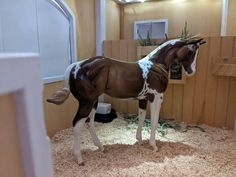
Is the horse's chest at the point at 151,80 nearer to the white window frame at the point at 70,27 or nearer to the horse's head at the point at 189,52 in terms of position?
the horse's head at the point at 189,52

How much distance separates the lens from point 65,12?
8.32 feet

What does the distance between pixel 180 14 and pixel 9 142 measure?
421 cm

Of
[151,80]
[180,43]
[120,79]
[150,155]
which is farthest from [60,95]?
[180,43]

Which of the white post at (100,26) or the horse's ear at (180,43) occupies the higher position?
the white post at (100,26)

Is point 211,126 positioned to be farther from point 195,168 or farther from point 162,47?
point 162,47

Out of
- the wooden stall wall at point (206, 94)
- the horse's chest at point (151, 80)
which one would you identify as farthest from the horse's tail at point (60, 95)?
the wooden stall wall at point (206, 94)

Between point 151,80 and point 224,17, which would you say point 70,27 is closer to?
point 151,80

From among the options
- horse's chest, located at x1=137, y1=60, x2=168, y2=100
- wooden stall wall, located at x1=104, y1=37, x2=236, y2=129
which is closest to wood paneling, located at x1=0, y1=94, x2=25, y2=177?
horse's chest, located at x1=137, y1=60, x2=168, y2=100

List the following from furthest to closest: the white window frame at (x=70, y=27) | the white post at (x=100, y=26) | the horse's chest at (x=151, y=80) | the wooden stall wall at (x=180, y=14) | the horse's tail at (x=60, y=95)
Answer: the wooden stall wall at (x=180, y=14) → the white post at (x=100, y=26) → the white window frame at (x=70, y=27) → the horse's chest at (x=151, y=80) → the horse's tail at (x=60, y=95)

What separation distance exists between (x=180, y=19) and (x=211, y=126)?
225cm

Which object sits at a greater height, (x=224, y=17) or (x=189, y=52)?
(x=224, y=17)

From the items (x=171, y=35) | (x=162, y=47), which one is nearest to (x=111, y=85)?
(x=162, y=47)

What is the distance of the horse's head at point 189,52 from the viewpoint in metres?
2.01

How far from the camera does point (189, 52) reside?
6.73 feet
